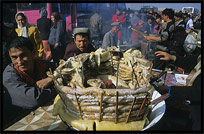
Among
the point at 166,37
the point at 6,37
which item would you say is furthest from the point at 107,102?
the point at 166,37

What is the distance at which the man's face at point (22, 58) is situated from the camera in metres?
1.69

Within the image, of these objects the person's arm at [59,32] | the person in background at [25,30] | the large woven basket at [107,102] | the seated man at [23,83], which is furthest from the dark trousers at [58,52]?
the large woven basket at [107,102]

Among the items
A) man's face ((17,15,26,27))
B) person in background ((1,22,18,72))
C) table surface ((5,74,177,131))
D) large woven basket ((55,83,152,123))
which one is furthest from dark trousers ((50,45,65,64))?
large woven basket ((55,83,152,123))

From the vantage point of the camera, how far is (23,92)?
151cm

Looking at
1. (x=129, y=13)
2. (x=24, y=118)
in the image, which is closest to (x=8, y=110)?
(x=24, y=118)

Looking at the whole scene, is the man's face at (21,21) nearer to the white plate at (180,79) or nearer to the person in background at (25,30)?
the person in background at (25,30)

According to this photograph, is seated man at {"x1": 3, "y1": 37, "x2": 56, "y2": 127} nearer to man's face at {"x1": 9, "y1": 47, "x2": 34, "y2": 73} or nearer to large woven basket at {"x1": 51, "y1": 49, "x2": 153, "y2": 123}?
man's face at {"x1": 9, "y1": 47, "x2": 34, "y2": 73}

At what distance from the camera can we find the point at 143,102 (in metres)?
1.21

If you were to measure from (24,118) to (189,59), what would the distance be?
2.62 metres

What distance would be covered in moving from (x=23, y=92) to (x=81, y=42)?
4.48 ft

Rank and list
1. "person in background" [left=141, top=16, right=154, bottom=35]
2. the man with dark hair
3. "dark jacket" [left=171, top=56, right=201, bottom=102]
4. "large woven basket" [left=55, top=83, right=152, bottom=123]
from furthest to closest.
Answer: "person in background" [left=141, top=16, right=154, bottom=35]
the man with dark hair
"dark jacket" [left=171, top=56, right=201, bottom=102]
"large woven basket" [left=55, top=83, right=152, bottom=123]

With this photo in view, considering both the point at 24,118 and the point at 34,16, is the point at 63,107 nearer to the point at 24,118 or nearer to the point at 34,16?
the point at 24,118

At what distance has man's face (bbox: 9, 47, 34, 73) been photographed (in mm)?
1691

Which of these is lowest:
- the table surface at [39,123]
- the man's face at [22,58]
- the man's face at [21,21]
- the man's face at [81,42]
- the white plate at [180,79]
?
the table surface at [39,123]
